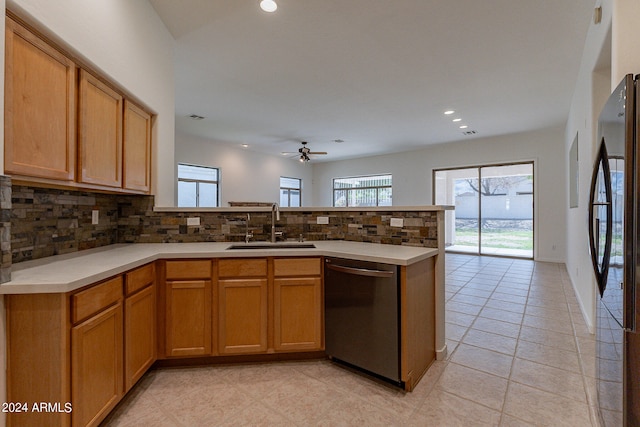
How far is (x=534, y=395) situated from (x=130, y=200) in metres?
3.41

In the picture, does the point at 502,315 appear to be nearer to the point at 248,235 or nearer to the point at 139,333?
the point at 248,235

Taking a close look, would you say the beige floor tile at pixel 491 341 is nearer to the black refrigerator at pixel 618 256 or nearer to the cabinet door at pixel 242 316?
the black refrigerator at pixel 618 256

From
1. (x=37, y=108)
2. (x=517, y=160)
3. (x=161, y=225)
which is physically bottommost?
(x=161, y=225)

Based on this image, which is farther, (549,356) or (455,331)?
(455,331)

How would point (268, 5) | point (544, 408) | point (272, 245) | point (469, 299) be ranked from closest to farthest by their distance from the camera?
1. point (544, 408)
2. point (268, 5)
3. point (272, 245)
4. point (469, 299)

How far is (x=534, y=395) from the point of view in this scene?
1.84 m

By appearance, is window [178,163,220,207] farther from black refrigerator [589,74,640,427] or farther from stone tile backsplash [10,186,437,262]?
black refrigerator [589,74,640,427]

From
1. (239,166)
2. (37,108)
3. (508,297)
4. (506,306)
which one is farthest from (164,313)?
(239,166)

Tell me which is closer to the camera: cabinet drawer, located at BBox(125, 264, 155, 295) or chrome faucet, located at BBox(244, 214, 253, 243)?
cabinet drawer, located at BBox(125, 264, 155, 295)

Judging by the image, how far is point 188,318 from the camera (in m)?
2.11

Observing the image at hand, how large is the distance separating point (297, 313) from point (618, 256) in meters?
1.83

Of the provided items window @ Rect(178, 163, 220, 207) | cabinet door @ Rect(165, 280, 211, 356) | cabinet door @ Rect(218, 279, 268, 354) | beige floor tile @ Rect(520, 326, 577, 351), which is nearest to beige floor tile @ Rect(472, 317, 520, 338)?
beige floor tile @ Rect(520, 326, 577, 351)

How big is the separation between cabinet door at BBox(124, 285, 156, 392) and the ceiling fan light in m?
2.38

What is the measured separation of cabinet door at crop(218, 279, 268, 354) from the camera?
2.13 metres
